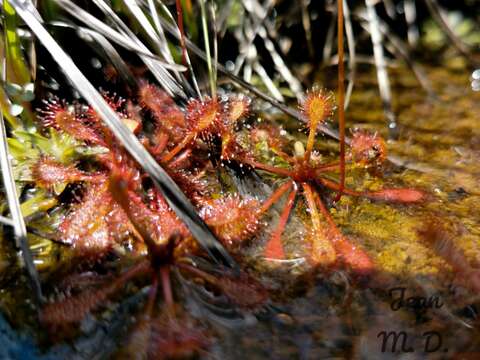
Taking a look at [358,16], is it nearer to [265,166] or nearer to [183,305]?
[265,166]

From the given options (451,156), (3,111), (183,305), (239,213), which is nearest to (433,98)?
(451,156)

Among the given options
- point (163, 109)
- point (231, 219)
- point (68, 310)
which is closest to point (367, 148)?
point (231, 219)

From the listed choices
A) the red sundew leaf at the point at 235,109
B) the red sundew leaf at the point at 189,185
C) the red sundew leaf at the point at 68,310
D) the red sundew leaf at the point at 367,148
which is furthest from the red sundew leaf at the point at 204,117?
the red sundew leaf at the point at 68,310

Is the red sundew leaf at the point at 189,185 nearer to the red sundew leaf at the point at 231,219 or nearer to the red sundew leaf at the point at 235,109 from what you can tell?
the red sundew leaf at the point at 231,219

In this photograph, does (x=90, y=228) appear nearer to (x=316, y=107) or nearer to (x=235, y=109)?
(x=235, y=109)

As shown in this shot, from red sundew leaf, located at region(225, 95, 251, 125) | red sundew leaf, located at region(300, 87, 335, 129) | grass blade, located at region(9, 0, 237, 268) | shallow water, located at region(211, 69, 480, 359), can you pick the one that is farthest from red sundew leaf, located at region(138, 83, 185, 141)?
shallow water, located at region(211, 69, 480, 359)

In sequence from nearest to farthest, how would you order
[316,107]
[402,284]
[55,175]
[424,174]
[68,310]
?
1. [68,310]
2. [402,284]
3. [55,175]
4. [316,107]
5. [424,174]
